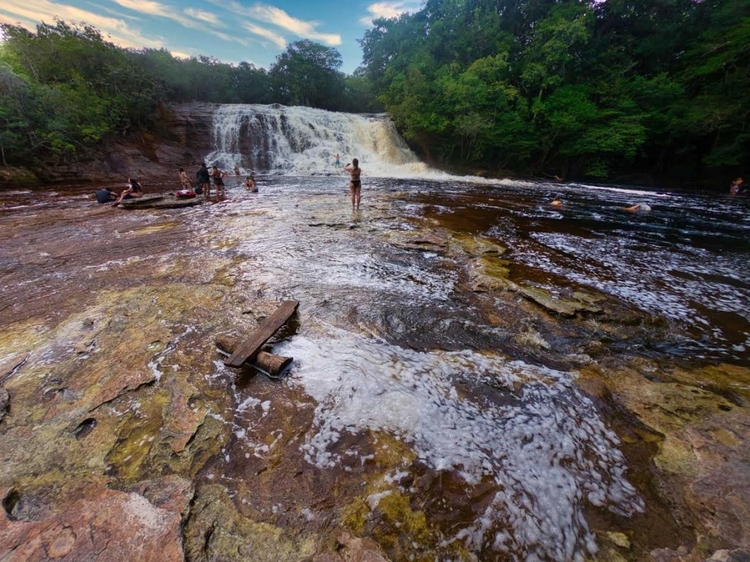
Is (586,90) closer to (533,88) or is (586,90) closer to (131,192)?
(533,88)

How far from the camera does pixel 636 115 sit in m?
19.4

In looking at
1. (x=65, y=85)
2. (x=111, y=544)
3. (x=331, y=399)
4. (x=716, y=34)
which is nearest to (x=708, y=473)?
(x=331, y=399)

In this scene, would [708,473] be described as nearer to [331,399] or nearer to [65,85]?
[331,399]

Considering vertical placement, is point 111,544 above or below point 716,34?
below

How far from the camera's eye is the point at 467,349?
2.90 meters

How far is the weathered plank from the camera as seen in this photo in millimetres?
2438

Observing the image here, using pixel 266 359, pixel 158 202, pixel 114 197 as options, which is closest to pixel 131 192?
pixel 114 197

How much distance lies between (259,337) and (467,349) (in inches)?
76.7

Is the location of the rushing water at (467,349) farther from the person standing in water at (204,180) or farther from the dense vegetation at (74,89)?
the dense vegetation at (74,89)

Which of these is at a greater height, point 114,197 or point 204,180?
point 204,180

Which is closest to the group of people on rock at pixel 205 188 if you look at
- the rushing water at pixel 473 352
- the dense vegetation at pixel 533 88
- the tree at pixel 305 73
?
→ the rushing water at pixel 473 352

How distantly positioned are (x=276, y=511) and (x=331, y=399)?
79cm

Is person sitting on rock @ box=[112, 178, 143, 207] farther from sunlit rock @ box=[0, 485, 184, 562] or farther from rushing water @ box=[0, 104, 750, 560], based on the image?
sunlit rock @ box=[0, 485, 184, 562]

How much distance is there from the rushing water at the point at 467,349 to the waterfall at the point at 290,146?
1268cm
